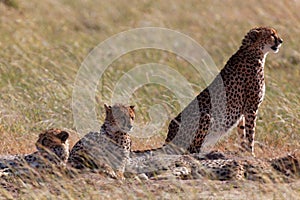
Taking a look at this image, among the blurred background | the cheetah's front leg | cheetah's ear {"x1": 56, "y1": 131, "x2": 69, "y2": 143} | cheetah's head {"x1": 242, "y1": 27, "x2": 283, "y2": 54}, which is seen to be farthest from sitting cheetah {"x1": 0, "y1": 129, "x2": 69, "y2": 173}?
cheetah's head {"x1": 242, "y1": 27, "x2": 283, "y2": 54}

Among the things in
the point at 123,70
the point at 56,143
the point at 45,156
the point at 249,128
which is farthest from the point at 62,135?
the point at 123,70

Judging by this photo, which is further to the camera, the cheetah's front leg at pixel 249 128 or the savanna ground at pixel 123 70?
the cheetah's front leg at pixel 249 128

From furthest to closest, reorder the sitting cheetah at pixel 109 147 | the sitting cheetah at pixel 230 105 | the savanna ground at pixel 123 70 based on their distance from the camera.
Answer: the sitting cheetah at pixel 230 105 < the sitting cheetah at pixel 109 147 < the savanna ground at pixel 123 70

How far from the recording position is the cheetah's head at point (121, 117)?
6.34 m

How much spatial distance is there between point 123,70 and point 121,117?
13.6 feet

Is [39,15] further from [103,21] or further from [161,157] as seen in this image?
[161,157]

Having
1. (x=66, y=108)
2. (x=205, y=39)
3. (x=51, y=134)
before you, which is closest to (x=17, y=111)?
(x=66, y=108)

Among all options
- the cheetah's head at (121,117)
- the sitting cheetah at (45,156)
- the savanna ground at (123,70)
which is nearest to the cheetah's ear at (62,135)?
the sitting cheetah at (45,156)

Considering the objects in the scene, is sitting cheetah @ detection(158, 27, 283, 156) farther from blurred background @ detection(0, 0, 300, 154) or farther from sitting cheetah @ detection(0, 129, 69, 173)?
sitting cheetah @ detection(0, 129, 69, 173)

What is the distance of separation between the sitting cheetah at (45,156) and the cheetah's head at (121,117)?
39cm

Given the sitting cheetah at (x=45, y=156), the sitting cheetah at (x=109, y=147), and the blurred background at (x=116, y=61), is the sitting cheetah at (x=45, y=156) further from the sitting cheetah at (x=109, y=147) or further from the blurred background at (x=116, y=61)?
the blurred background at (x=116, y=61)

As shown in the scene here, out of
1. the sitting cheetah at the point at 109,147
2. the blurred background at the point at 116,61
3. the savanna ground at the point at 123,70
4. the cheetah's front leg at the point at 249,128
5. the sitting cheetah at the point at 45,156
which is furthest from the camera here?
the blurred background at the point at 116,61

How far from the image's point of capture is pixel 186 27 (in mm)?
12547

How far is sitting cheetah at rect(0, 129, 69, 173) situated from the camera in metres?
5.97
